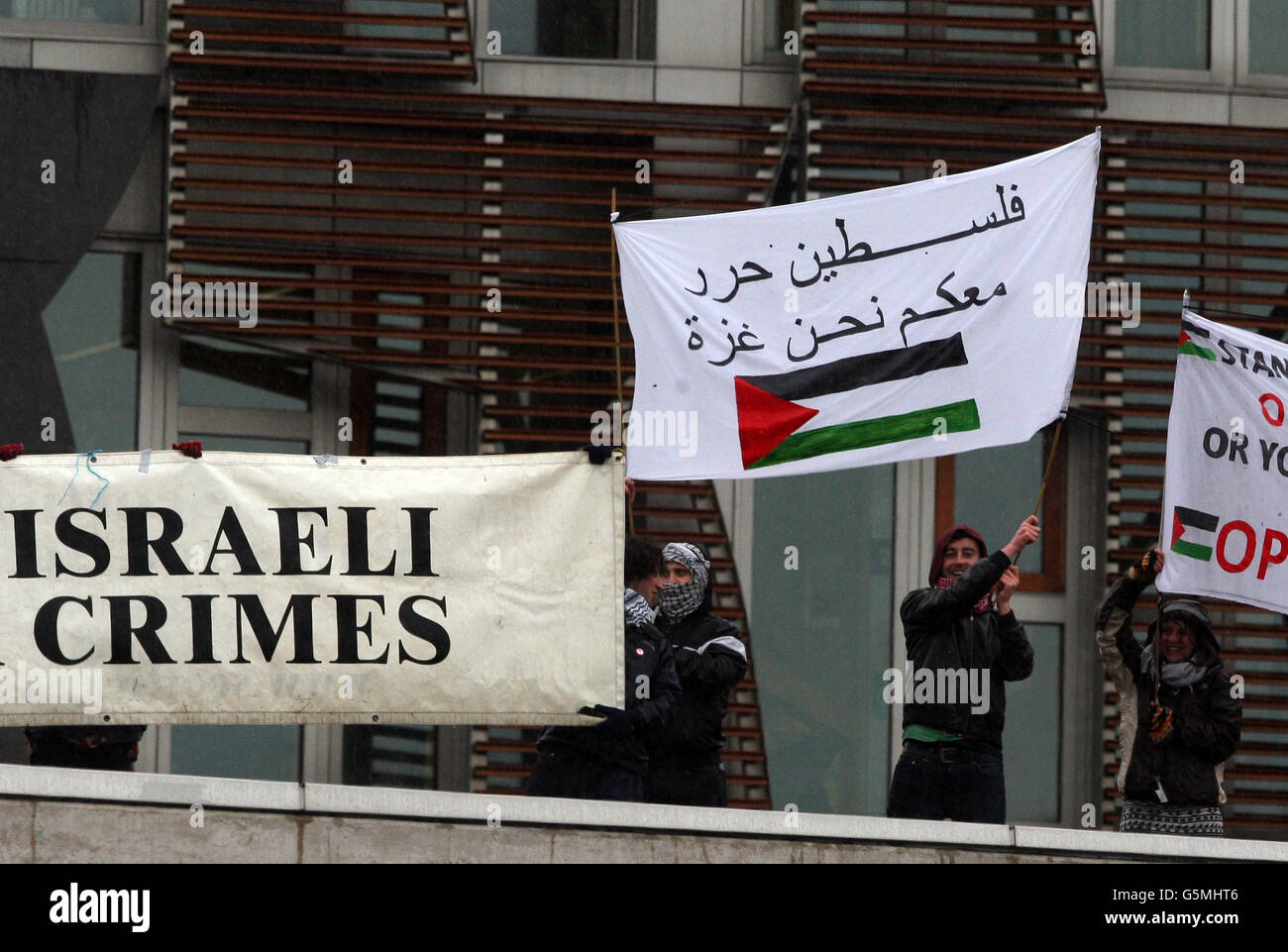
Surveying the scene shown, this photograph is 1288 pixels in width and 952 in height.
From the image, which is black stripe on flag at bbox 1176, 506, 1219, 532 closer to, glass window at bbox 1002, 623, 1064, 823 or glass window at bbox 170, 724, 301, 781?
glass window at bbox 1002, 623, 1064, 823

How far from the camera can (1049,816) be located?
12984 millimetres

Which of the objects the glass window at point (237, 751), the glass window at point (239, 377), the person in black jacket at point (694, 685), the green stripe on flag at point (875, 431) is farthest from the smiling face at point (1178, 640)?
the glass window at point (239, 377)

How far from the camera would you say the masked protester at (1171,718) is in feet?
29.0

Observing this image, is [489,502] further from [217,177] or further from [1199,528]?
[217,177]

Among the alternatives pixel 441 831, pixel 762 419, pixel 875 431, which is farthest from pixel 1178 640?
pixel 441 831

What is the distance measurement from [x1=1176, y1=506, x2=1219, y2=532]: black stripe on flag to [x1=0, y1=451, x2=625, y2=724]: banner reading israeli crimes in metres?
2.50

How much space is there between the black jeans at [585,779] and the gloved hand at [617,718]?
0.69 feet

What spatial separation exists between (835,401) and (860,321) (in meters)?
0.38

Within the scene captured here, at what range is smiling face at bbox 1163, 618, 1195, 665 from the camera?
897 centimetres

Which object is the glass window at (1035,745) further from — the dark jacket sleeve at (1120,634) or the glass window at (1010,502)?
the dark jacket sleeve at (1120,634)

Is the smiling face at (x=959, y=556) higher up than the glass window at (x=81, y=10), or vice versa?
the glass window at (x=81, y=10)

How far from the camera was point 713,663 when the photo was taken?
8555 millimetres

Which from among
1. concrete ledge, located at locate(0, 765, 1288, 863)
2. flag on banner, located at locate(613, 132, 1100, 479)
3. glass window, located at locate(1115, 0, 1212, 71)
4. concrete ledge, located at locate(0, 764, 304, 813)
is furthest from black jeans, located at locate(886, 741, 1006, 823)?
glass window, located at locate(1115, 0, 1212, 71)

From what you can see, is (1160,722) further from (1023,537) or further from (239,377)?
(239,377)
